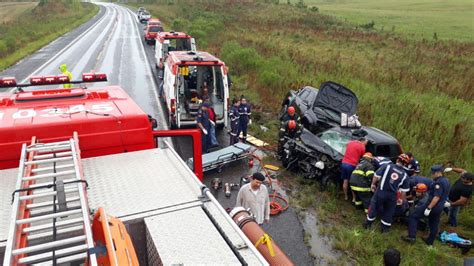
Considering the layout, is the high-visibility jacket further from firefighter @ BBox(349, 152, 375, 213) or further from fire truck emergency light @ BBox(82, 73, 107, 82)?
fire truck emergency light @ BBox(82, 73, 107, 82)

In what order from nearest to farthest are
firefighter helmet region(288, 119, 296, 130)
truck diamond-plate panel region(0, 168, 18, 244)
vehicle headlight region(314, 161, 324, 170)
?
truck diamond-plate panel region(0, 168, 18, 244) < vehicle headlight region(314, 161, 324, 170) < firefighter helmet region(288, 119, 296, 130)

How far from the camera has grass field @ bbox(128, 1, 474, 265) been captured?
7.36 m

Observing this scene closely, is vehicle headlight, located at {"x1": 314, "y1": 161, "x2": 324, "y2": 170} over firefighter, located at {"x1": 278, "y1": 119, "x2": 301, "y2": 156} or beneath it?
beneath

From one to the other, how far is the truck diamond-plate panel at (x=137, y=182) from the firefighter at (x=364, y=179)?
4364 millimetres

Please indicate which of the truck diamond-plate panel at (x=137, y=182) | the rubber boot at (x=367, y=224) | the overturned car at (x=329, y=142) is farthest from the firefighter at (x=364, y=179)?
the truck diamond-plate panel at (x=137, y=182)

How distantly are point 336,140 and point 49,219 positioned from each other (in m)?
7.23

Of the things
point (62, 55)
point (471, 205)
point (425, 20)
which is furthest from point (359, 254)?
point (425, 20)

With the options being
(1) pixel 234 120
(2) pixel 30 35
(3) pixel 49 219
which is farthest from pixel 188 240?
(2) pixel 30 35

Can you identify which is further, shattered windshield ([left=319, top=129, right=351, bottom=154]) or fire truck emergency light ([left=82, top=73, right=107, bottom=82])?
shattered windshield ([left=319, top=129, right=351, bottom=154])

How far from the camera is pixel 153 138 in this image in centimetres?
551

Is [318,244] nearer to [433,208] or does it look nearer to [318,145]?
[433,208]

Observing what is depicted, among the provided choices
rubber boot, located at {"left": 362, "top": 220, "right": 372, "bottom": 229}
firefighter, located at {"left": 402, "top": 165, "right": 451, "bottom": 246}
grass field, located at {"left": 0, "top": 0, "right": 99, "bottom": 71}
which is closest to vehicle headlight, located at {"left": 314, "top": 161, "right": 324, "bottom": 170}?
rubber boot, located at {"left": 362, "top": 220, "right": 372, "bottom": 229}

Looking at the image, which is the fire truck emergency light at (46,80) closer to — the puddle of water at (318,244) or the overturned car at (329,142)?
the overturned car at (329,142)

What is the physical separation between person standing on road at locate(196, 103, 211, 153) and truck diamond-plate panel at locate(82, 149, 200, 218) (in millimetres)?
5019
